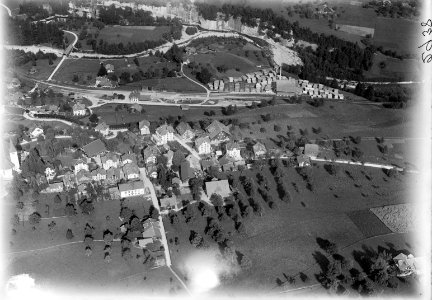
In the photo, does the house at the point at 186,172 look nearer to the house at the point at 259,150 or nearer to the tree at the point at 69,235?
the house at the point at 259,150

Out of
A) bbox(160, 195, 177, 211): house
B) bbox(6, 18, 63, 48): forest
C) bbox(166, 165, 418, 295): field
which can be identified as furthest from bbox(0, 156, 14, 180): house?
bbox(6, 18, 63, 48): forest

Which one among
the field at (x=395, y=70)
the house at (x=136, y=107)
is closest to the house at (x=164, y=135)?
the house at (x=136, y=107)

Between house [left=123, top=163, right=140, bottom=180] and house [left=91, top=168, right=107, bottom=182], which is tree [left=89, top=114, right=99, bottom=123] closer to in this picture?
house [left=91, top=168, right=107, bottom=182]

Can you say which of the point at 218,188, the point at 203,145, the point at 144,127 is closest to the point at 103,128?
the point at 144,127

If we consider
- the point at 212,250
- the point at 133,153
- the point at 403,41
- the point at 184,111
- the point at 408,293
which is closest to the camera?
the point at 408,293

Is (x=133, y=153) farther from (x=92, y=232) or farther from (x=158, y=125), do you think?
(x=92, y=232)

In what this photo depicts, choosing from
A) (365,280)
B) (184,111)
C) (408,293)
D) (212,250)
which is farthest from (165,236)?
(184,111)
